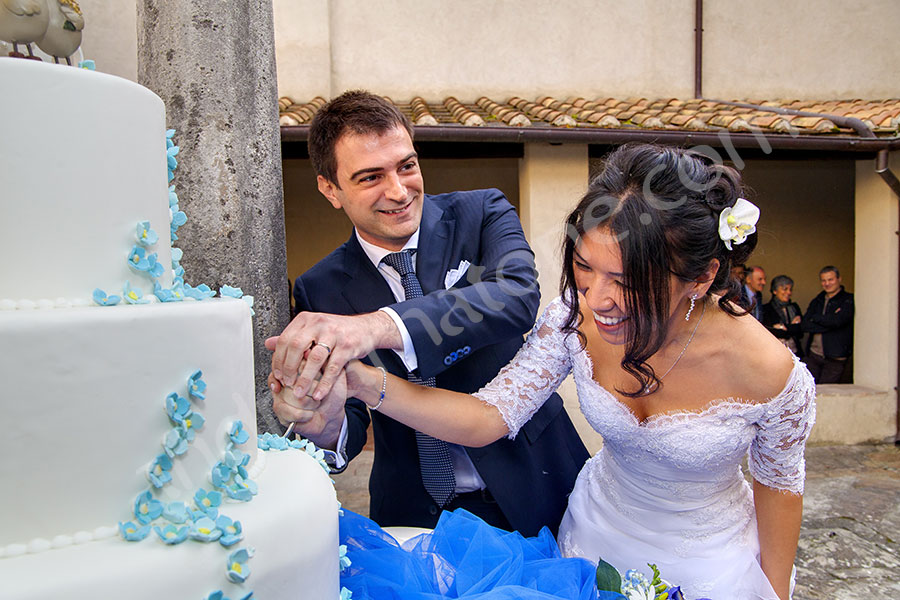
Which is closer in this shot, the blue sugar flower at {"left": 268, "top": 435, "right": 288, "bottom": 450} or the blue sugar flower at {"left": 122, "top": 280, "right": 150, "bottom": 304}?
the blue sugar flower at {"left": 122, "top": 280, "right": 150, "bottom": 304}

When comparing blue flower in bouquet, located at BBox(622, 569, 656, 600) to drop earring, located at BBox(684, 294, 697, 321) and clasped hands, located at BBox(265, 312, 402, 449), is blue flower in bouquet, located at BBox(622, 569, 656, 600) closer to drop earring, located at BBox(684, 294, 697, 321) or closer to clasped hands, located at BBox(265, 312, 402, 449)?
drop earring, located at BBox(684, 294, 697, 321)

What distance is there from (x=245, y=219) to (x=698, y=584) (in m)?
1.72

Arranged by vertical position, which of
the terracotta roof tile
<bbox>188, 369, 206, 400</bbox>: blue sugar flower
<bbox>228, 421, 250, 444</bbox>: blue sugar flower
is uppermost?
the terracotta roof tile

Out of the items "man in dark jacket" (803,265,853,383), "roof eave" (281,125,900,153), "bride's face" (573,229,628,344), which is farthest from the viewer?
"man in dark jacket" (803,265,853,383)

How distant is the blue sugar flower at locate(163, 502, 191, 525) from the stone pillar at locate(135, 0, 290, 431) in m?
1.10

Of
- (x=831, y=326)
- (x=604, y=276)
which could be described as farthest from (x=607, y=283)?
(x=831, y=326)

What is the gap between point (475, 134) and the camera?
7117 millimetres

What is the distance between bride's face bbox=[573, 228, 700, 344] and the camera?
1.84 metres

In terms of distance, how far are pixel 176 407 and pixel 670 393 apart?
1.45 meters

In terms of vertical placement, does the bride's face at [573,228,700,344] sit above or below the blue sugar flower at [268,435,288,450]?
above

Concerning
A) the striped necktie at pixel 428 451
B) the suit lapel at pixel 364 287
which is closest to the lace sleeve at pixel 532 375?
the striped necktie at pixel 428 451

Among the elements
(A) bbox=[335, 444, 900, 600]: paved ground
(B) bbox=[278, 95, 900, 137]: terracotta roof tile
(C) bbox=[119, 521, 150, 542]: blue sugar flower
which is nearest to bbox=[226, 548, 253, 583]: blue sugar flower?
(C) bbox=[119, 521, 150, 542]: blue sugar flower

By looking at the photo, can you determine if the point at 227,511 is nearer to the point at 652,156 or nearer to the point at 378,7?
the point at 652,156

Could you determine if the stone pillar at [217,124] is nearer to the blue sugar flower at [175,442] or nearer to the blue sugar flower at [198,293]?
the blue sugar flower at [198,293]
